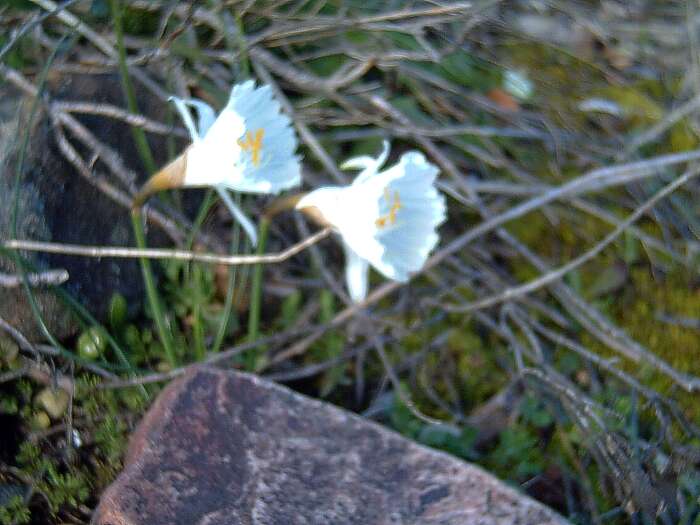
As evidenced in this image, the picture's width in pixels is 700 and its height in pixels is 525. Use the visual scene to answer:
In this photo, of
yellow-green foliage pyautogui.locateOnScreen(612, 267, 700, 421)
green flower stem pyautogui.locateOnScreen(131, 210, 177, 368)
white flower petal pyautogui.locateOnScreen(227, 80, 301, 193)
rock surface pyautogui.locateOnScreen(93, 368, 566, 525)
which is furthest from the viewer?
yellow-green foliage pyautogui.locateOnScreen(612, 267, 700, 421)

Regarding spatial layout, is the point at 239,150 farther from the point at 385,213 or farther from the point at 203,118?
the point at 385,213

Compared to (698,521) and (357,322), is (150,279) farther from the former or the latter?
(698,521)

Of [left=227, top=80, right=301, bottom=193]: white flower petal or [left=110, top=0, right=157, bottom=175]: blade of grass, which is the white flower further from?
[left=110, top=0, right=157, bottom=175]: blade of grass

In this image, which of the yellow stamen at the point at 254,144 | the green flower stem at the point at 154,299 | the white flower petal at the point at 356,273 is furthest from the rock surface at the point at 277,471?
the yellow stamen at the point at 254,144

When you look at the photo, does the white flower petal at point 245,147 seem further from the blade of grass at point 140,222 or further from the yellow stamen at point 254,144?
the blade of grass at point 140,222

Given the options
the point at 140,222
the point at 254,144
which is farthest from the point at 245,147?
the point at 140,222

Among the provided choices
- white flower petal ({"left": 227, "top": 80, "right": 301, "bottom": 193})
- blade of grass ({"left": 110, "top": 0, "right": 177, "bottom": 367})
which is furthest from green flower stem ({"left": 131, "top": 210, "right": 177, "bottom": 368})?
white flower petal ({"left": 227, "top": 80, "right": 301, "bottom": 193})

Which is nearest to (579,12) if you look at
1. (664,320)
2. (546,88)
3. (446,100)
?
(546,88)
